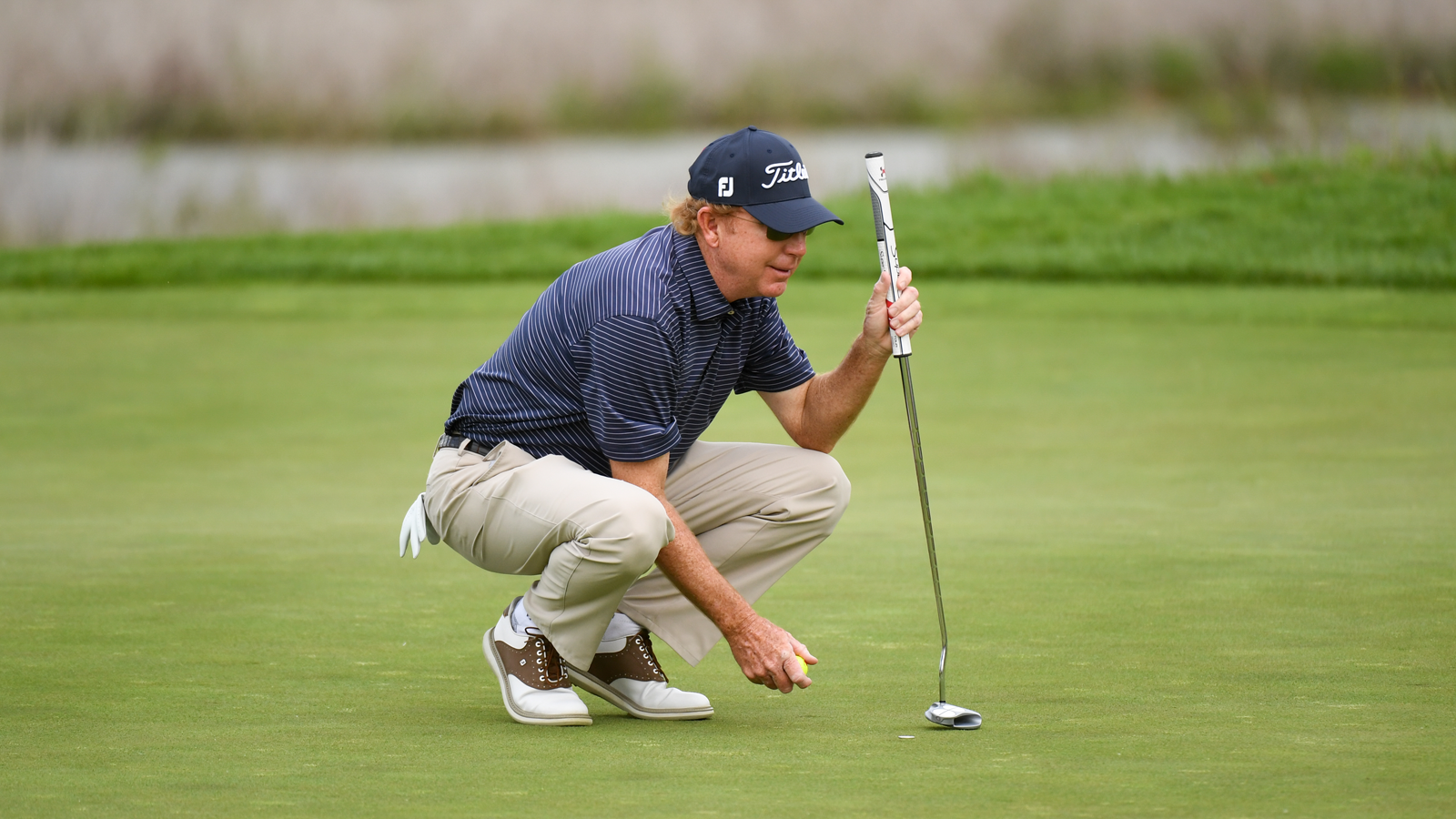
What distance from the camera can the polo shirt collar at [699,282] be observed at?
10.8 feet

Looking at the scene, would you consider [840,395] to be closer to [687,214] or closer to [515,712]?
[687,214]

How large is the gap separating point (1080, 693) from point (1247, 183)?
1081 cm

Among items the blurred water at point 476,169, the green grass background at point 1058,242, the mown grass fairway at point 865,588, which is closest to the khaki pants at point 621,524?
the mown grass fairway at point 865,588

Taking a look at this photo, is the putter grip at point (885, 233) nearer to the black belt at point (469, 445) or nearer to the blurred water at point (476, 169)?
the black belt at point (469, 445)

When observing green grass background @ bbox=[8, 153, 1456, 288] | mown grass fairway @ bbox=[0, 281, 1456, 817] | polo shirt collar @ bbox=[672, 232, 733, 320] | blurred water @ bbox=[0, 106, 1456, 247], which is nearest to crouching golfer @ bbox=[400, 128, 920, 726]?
polo shirt collar @ bbox=[672, 232, 733, 320]

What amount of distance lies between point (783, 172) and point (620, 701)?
1.08 m

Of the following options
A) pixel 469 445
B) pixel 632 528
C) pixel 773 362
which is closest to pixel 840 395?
pixel 773 362

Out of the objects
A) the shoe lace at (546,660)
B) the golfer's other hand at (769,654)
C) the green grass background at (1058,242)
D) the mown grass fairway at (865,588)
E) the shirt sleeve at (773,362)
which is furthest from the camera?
the green grass background at (1058,242)

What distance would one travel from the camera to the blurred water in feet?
47.2

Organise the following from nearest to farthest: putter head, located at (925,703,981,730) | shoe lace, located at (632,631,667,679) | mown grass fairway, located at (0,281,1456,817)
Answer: mown grass fairway, located at (0,281,1456,817), putter head, located at (925,703,981,730), shoe lace, located at (632,631,667,679)

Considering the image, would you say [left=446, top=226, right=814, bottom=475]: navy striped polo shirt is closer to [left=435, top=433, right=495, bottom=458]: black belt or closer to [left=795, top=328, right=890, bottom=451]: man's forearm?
[left=435, top=433, right=495, bottom=458]: black belt

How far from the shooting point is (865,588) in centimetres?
473

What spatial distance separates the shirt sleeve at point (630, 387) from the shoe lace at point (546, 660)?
397 millimetres

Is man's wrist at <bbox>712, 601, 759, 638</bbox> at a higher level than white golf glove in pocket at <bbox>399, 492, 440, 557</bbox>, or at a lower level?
lower
